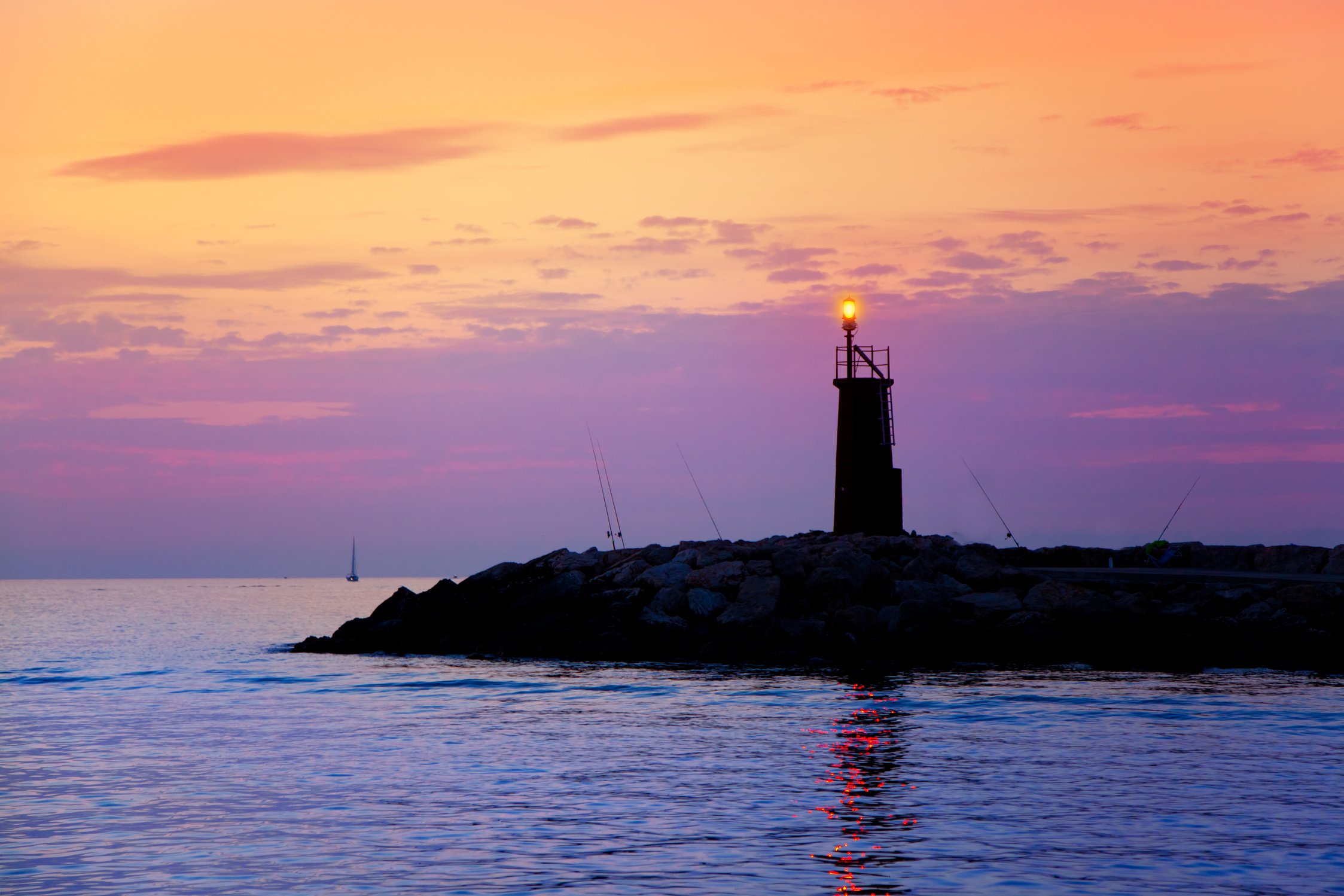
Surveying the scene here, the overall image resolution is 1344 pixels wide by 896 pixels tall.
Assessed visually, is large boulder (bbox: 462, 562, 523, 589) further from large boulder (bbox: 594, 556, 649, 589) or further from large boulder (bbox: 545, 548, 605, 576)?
large boulder (bbox: 594, 556, 649, 589)

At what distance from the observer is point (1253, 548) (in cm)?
3406

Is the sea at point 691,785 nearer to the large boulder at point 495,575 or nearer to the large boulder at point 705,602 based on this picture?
the large boulder at point 705,602

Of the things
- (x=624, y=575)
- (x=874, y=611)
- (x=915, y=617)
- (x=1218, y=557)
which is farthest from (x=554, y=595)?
(x=1218, y=557)

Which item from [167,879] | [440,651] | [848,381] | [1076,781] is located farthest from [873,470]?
[167,879]

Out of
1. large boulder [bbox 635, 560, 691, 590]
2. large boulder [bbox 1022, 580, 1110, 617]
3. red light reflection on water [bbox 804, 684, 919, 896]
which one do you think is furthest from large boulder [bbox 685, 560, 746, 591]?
red light reflection on water [bbox 804, 684, 919, 896]

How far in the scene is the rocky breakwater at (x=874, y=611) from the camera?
2688 centimetres

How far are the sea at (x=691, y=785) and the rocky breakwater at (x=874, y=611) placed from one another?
1.78 metres

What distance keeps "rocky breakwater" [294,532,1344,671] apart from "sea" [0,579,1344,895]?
1785mm

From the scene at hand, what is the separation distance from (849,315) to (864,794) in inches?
871

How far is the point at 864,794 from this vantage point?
42.8ft

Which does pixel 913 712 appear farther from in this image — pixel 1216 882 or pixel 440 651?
pixel 440 651

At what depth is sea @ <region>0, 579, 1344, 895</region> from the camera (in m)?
9.88

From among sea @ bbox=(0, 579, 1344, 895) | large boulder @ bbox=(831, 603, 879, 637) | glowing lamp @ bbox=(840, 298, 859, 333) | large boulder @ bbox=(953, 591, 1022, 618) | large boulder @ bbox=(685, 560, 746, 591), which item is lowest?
sea @ bbox=(0, 579, 1344, 895)

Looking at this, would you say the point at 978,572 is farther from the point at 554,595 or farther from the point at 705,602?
the point at 554,595
